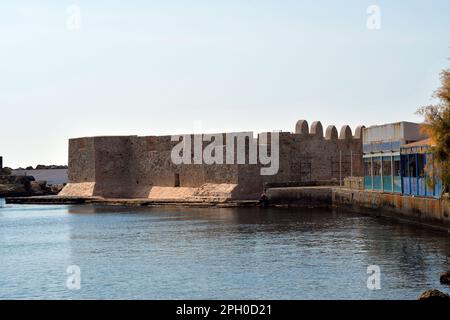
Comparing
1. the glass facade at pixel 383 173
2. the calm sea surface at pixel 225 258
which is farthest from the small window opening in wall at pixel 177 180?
the glass facade at pixel 383 173

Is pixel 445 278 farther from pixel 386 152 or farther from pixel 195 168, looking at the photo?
pixel 195 168

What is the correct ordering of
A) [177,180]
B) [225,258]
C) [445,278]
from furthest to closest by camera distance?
[177,180]
[225,258]
[445,278]

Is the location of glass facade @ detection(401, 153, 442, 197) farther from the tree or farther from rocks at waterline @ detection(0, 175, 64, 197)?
rocks at waterline @ detection(0, 175, 64, 197)

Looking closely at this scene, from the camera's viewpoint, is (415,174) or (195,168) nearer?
(415,174)

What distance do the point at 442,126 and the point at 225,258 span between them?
6.34m

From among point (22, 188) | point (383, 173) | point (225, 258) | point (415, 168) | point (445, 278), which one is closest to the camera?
point (445, 278)

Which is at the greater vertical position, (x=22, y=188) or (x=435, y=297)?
(x=22, y=188)

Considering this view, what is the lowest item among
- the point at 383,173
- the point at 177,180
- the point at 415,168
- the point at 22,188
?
the point at 22,188

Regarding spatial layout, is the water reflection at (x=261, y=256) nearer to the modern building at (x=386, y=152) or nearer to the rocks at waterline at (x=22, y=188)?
the modern building at (x=386, y=152)

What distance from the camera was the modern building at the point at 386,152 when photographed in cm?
3077

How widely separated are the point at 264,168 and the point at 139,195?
10.7 metres

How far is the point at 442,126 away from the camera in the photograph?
20.0 meters

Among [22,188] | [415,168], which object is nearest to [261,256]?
[415,168]
